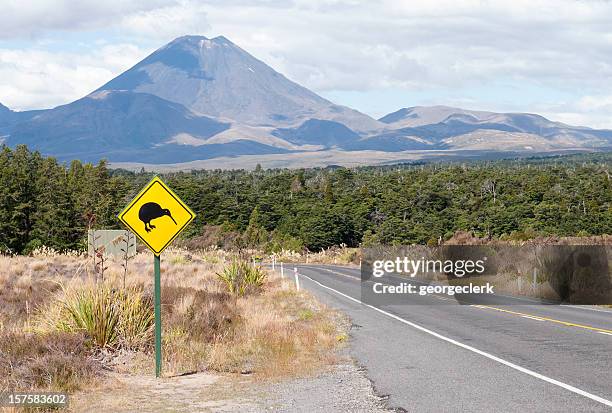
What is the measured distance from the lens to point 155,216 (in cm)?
1112

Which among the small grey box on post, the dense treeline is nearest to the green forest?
the dense treeline

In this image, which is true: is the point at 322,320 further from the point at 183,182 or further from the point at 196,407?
the point at 183,182

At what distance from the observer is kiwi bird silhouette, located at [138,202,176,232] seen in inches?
436

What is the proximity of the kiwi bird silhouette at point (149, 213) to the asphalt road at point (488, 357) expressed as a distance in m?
3.87

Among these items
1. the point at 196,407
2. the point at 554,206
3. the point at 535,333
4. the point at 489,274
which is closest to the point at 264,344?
the point at 196,407

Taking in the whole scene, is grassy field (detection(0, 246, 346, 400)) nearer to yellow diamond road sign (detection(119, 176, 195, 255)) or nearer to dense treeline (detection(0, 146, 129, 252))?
yellow diamond road sign (detection(119, 176, 195, 255))

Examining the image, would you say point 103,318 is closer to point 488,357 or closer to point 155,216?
point 155,216

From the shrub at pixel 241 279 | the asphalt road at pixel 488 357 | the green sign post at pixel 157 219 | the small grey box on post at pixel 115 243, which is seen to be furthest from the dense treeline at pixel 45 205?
the green sign post at pixel 157 219

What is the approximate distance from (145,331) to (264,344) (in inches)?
85.4

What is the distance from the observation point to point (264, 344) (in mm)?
13812

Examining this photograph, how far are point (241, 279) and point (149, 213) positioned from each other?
568 inches

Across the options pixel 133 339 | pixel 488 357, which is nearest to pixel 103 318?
pixel 133 339

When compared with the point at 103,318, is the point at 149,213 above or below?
above

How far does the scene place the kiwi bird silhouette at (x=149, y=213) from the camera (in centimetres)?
1106
